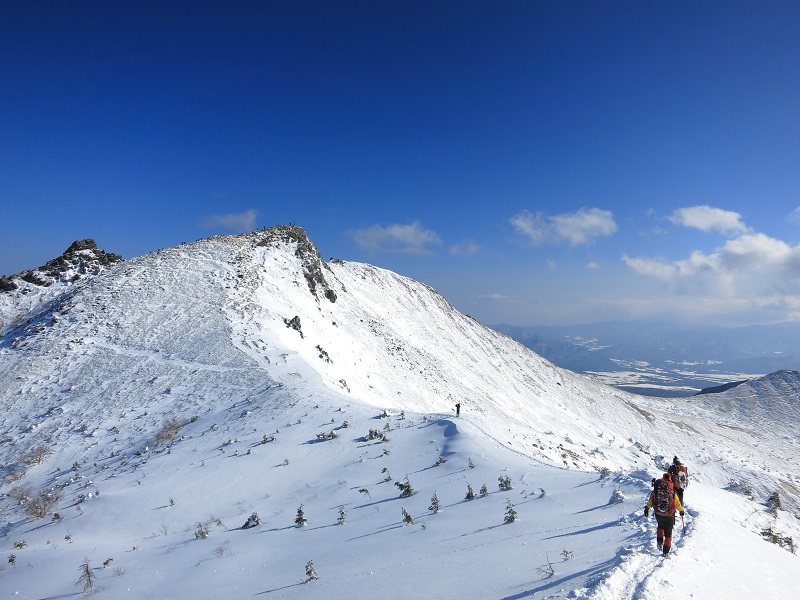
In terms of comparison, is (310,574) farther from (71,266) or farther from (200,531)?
(71,266)

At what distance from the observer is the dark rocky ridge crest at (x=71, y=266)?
42.2m

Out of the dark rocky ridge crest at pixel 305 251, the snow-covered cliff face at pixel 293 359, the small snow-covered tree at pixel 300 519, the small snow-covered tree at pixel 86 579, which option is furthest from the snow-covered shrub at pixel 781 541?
the dark rocky ridge crest at pixel 305 251

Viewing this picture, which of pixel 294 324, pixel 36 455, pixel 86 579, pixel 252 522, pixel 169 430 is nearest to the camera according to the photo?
pixel 86 579

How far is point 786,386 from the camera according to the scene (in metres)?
88.4

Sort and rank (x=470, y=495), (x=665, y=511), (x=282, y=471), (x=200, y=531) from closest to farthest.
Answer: (x=665, y=511)
(x=470, y=495)
(x=200, y=531)
(x=282, y=471)

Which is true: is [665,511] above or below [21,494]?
above

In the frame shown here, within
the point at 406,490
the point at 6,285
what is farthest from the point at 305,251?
the point at 406,490

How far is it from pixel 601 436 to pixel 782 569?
50.0 meters

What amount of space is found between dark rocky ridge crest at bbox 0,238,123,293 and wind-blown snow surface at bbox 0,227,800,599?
77.6 inches

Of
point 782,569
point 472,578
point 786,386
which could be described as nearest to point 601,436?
point 782,569

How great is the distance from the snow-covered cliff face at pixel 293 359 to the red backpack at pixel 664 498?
330 inches

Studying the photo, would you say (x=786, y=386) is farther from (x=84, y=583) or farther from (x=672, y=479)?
(x=84, y=583)

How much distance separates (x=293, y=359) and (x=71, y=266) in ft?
102

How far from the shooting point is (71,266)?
145 ft
